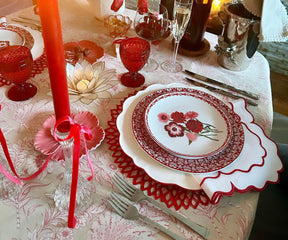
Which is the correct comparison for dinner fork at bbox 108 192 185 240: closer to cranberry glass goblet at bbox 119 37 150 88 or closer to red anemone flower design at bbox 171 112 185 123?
red anemone flower design at bbox 171 112 185 123

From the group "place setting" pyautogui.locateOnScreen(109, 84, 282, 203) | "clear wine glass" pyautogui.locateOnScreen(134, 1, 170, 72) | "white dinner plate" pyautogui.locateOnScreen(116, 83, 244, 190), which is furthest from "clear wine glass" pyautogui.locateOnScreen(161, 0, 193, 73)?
"white dinner plate" pyautogui.locateOnScreen(116, 83, 244, 190)

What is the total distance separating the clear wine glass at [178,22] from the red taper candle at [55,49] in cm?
52

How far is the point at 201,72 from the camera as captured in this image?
894 millimetres

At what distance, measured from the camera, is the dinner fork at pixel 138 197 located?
51 cm

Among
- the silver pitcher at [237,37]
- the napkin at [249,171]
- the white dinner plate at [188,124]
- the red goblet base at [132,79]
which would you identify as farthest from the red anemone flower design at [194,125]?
the silver pitcher at [237,37]

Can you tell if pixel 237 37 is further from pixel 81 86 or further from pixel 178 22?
pixel 81 86

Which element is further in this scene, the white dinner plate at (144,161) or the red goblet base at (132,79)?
the red goblet base at (132,79)

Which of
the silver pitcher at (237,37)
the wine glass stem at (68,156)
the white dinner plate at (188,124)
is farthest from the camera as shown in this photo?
the silver pitcher at (237,37)

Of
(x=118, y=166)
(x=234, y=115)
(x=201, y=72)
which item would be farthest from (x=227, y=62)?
(x=118, y=166)

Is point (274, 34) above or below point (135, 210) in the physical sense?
above

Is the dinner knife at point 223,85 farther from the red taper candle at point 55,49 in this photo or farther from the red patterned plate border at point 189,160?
the red taper candle at point 55,49

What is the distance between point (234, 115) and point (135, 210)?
34 centimetres

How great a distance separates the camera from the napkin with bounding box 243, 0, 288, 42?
783 mm

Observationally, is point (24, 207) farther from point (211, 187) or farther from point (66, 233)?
point (211, 187)
